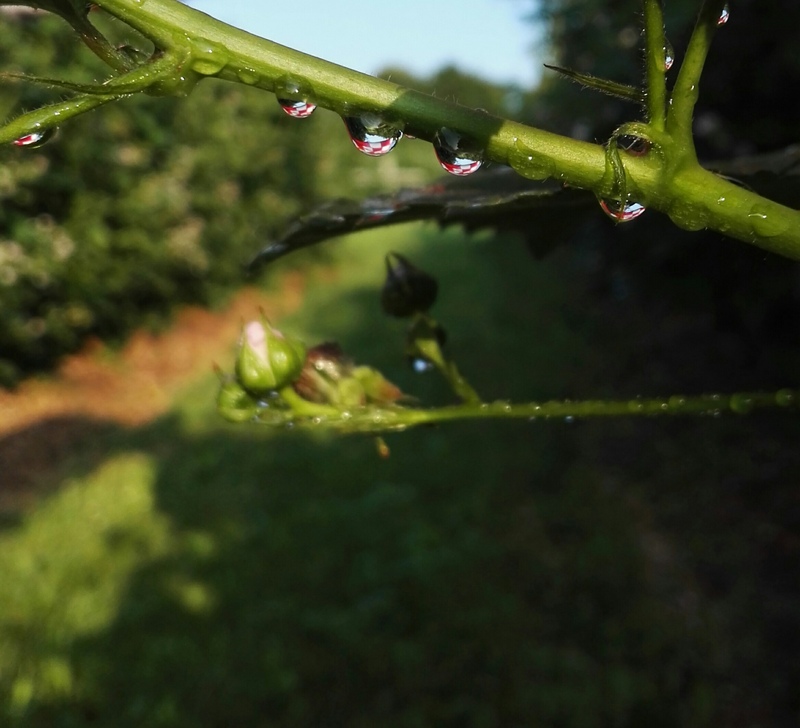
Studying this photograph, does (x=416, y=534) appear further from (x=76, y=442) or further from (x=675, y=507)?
(x=76, y=442)

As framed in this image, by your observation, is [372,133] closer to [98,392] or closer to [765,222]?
[765,222]

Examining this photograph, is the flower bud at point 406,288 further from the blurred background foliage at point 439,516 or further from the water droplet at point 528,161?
the water droplet at point 528,161

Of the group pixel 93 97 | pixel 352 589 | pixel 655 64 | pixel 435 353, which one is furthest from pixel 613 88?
pixel 352 589

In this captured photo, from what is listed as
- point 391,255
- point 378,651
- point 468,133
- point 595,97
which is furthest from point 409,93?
point 595,97

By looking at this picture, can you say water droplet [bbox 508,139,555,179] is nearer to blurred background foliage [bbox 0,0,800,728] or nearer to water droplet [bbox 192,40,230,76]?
water droplet [bbox 192,40,230,76]

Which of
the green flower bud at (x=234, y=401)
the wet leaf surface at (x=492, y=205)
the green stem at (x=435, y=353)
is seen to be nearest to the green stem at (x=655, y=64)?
the wet leaf surface at (x=492, y=205)

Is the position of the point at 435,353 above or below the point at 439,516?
above
